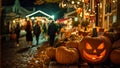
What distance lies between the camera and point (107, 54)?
7246mm

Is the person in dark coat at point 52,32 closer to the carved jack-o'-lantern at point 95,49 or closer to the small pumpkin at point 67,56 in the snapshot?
the small pumpkin at point 67,56

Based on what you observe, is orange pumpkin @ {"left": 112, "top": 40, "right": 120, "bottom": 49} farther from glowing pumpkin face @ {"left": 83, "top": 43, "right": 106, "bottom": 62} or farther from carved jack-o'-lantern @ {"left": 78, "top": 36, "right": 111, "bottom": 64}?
glowing pumpkin face @ {"left": 83, "top": 43, "right": 106, "bottom": 62}

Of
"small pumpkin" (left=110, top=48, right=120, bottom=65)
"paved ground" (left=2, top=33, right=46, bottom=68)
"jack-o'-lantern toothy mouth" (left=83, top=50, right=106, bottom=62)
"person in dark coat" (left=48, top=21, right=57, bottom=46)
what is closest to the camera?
"small pumpkin" (left=110, top=48, right=120, bottom=65)

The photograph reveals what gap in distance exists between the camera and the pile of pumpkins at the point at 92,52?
7.00m

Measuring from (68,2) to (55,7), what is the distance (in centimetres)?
4630

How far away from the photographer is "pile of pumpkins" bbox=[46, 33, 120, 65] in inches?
276

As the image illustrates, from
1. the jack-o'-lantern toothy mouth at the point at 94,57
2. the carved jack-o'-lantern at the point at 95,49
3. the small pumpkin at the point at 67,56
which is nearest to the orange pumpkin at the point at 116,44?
the carved jack-o'-lantern at the point at 95,49

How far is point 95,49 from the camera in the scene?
23.1 ft

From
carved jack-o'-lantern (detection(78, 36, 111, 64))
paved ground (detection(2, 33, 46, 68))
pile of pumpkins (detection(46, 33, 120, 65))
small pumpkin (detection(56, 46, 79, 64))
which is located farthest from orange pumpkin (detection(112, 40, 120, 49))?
paved ground (detection(2, 33, 46, 68))

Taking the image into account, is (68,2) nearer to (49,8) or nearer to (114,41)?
(114,41)

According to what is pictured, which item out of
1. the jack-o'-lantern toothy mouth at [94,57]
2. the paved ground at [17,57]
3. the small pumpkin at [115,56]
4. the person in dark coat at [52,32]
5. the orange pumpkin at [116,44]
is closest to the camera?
the small pumpkin at [115,56]

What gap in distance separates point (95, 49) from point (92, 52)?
0.37 ft

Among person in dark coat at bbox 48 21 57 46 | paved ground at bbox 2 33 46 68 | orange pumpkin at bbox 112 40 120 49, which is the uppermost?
orange pumpkin at bbox 112 40 120 49

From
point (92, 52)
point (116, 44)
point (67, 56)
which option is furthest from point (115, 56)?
point (67, 56)
